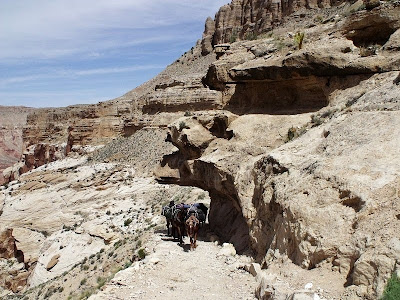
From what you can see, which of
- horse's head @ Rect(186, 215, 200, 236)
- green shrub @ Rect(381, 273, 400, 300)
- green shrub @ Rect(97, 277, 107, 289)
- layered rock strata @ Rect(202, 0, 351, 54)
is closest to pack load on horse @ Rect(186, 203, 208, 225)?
horse's head @ Rect(186, 215, 200, 236)

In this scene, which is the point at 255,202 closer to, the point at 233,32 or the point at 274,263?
the point at 274,263

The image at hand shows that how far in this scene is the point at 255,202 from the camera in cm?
989

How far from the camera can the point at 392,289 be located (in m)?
5.12

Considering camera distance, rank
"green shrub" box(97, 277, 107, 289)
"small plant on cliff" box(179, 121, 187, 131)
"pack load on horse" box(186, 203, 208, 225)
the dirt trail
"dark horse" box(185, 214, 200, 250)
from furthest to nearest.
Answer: "small plant on cliff" box(179, 121, 187, 131)
"green shrub" box(97, 277, 107, 289)
"pack load on horse" box(186, 203, 208, 225)
"dark horse" box(185, 214, 200, 250)
the dirt trail

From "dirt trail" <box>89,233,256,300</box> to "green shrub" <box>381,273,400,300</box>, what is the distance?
9.11 feet

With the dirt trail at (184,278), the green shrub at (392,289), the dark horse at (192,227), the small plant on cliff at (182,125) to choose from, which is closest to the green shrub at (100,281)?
the dirt trail at (184,278)

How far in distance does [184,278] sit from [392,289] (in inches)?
195

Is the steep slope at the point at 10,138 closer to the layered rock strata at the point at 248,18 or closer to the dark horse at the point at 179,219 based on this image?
the layered rock strata at the point at 248,18

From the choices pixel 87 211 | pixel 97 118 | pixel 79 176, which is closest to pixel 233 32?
pixel 97 118

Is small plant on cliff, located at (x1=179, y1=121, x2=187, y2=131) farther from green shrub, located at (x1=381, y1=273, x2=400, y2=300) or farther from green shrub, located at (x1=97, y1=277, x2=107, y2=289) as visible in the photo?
green shrub, located at (x1=381, y1=273, x2=400, y2=300)

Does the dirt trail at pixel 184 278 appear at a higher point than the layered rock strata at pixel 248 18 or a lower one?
lower

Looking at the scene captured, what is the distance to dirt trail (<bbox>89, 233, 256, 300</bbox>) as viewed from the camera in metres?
8.19

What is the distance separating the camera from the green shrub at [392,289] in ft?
16.5

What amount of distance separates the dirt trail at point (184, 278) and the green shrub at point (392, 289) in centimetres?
278
